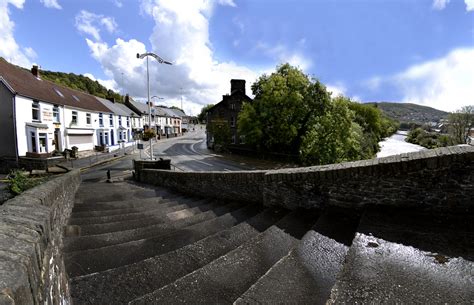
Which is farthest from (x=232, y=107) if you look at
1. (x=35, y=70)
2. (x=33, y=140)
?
(x=33, y=140)

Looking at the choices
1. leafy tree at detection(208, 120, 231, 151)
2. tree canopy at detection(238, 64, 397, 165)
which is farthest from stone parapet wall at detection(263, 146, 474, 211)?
leafy tree at detection(208, 120, 231, 151)

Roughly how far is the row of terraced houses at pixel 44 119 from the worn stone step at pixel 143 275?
2617 centimetres

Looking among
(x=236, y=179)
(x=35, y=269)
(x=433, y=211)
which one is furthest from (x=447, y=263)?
(x=236, y=179)

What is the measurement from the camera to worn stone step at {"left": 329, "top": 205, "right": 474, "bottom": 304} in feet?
7.93

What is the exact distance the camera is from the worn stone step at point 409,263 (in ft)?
7.93

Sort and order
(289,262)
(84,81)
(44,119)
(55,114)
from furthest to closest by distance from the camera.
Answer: (84,81)
(55,114)
(44,119)
(289,262)

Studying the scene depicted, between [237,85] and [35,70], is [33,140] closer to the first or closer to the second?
[35,70]

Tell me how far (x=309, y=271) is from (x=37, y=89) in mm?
32979

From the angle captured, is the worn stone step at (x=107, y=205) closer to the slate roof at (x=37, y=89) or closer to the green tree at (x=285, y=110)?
the slate roof at (x=37, y=89)

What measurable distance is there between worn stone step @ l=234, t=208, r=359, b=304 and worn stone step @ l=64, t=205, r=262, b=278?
5.97 feet

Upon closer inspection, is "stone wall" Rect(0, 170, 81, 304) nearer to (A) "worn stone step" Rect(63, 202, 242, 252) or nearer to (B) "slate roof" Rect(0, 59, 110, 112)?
(A) "worn stone step" Rect(63, 202, 242, 252)

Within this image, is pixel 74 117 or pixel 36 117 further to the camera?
pixel 74 117

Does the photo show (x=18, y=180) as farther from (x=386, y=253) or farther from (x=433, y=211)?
(x=433, y=211)

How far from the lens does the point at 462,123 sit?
152 feet
